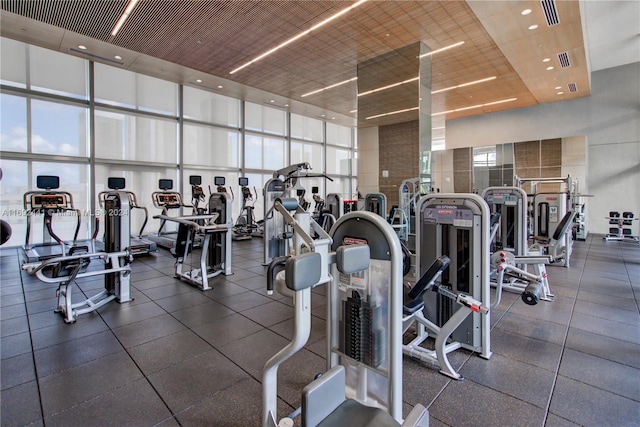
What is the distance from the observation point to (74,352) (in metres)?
2.60

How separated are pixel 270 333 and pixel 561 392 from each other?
228 centimetres

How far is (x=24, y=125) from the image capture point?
6.96 meters

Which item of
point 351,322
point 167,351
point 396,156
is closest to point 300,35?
point 396,156

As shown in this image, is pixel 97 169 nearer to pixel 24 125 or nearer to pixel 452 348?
pixel 24 125

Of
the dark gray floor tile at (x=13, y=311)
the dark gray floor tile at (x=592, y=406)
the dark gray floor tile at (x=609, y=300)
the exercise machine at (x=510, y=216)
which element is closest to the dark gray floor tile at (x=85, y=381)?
the dark gray floor tile at (x=13, y=311)

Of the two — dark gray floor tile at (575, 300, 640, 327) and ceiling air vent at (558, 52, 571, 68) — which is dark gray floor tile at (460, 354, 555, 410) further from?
ceiling air vent at (558, 52, 571, 68)

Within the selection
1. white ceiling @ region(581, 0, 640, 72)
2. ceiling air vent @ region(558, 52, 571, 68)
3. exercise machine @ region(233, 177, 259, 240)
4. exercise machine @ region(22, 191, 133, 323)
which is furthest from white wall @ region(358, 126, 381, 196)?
exercise machine @ region(22, 191, 133, 323)

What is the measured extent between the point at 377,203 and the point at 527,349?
478 cm

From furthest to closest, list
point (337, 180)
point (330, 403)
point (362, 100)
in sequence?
point (337, 180) → point (362, 100) → point (330, 403)

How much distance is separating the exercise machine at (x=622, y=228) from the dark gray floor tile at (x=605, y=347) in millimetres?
7613

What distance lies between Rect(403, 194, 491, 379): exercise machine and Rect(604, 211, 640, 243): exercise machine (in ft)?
28.7

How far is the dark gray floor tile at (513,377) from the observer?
2.06m

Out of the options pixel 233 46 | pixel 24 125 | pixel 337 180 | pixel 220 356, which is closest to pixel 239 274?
pixel 220 356

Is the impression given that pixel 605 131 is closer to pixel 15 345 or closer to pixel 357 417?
pixel 357 417
